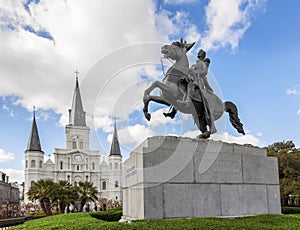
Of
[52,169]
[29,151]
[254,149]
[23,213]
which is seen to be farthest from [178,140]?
[52,169]

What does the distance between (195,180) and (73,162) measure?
287 ft

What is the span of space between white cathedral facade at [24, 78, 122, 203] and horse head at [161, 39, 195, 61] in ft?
247

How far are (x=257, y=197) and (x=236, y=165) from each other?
1301mm

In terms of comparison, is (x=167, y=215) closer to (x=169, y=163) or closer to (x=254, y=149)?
(x=169, y=163)

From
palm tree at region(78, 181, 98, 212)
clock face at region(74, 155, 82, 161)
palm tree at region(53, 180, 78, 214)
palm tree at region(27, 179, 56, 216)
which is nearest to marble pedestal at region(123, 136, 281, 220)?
palm tree at region(53, 180, 78, 214)

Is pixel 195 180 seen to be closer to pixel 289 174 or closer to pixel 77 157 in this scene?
pixel 289 174

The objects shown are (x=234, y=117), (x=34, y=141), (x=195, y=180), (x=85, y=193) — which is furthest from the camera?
(x=34, y=141)

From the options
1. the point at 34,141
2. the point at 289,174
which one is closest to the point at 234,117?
the point at 289,174

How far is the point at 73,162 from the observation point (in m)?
92.9

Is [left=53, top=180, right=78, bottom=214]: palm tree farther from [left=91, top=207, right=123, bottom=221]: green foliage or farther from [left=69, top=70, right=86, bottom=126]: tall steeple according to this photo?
[left=69, top=70, right=86, bottom=126]: tall steeple

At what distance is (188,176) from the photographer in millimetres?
9398

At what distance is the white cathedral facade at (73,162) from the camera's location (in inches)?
3322

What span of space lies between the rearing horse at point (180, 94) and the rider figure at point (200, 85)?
7 cm

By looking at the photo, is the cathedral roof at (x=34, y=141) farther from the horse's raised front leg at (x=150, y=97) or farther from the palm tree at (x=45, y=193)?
the horse's raised front leg at (x=150, y=97)
